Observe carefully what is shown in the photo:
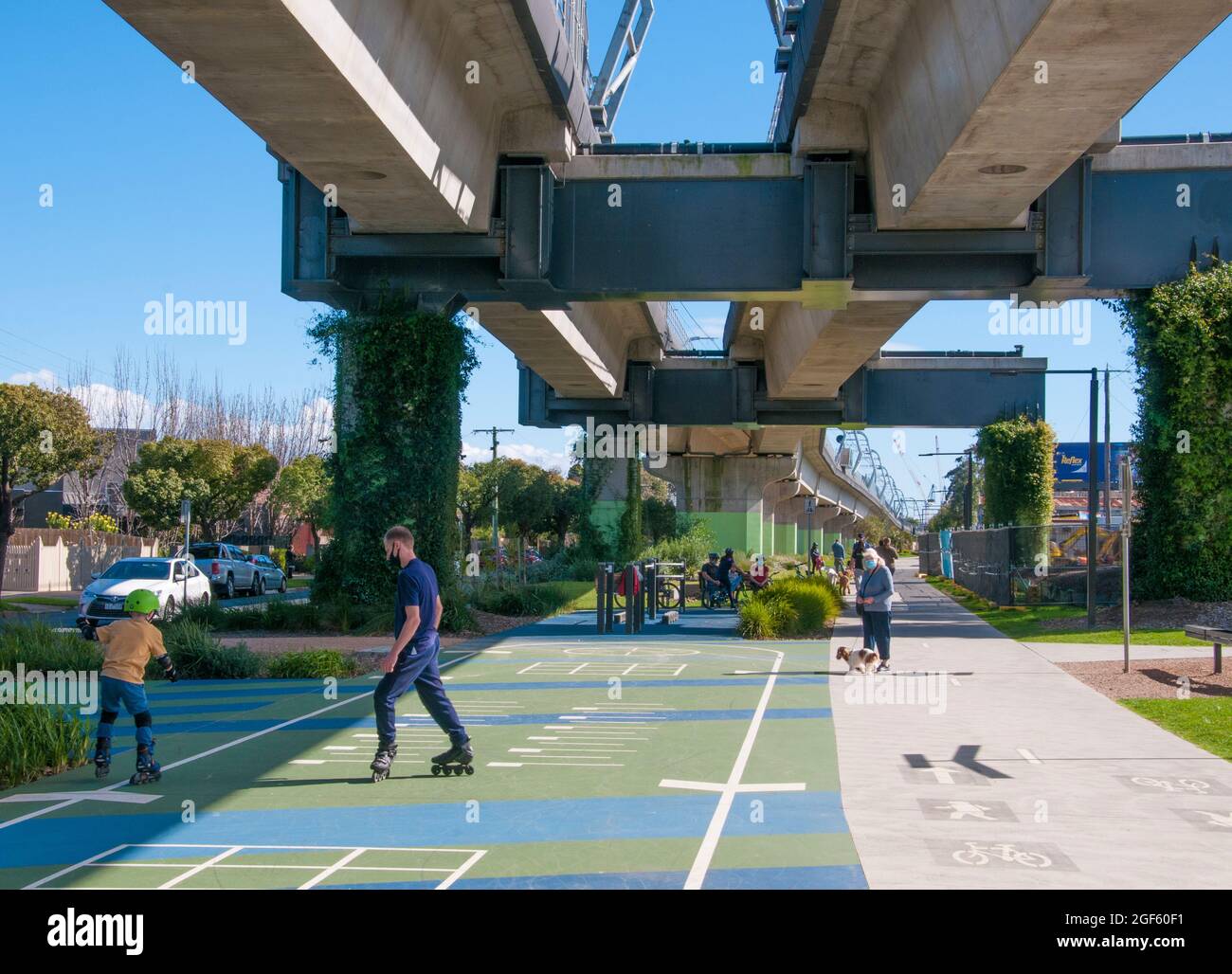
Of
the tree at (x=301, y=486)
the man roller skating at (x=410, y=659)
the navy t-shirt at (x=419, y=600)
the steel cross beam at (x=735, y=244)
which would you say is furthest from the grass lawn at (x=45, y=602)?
the navy t-shirt at (x=419, y=600)

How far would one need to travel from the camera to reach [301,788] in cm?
966

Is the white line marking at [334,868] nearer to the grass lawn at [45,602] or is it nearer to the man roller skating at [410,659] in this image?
the man roller skating at [410,659]

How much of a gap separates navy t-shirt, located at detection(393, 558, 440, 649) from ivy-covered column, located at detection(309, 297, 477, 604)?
12754mm

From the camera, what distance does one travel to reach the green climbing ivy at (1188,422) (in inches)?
910

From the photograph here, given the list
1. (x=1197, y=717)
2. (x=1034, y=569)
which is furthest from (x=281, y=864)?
(x=1034, y=569)

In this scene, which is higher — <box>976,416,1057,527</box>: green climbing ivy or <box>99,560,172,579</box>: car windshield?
<box>976,416,1057,527</box>: green climbing ivy

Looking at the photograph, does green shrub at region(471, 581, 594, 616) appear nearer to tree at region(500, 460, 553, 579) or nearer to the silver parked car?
the silver parked car

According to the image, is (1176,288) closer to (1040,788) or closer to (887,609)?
(887,609)

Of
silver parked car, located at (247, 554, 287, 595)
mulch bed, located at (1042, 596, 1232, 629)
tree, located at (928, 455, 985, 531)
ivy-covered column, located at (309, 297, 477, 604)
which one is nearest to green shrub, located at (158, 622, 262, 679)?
ivy-covered column, located at (309, 297, 477, 604)

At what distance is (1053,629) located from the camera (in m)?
24.2

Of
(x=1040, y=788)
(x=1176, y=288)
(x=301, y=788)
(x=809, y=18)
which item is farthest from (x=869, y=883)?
(x=1176, y=288)

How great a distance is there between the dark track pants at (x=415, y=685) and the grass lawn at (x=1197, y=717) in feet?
21.5

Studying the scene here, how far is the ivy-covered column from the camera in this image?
74.4ft
